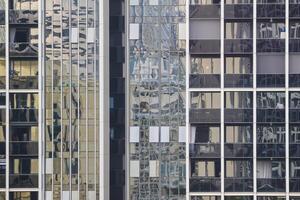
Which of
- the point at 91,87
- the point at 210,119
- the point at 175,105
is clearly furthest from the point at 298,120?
the point at 91,87

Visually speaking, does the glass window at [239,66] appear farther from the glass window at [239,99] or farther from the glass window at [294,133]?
the glass window at [294,133]

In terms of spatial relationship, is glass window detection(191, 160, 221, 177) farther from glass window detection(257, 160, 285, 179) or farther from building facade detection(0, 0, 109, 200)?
building facade detection(0, 0, 109, 200)

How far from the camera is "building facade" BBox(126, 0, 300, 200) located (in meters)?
27.1

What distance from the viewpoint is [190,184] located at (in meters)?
27.3

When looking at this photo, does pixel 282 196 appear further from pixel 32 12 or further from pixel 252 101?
pixel 32 12

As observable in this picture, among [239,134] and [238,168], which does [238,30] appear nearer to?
[239,134]

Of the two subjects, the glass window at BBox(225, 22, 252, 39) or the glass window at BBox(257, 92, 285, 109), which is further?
the glass window at BBox(225, 22, 252, 39)

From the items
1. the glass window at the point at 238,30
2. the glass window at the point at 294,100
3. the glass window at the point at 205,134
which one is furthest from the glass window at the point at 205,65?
the glass window at the point at 294,100

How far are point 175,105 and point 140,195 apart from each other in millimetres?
4591

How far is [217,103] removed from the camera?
89.9 feet

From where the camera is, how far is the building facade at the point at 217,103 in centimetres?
2711

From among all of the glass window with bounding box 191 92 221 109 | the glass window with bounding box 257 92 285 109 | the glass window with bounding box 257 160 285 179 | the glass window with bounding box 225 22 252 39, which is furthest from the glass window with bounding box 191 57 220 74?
the glass window with bounding box 257 160 285 179

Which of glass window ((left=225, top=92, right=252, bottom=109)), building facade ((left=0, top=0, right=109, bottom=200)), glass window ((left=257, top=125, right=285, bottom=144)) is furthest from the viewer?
glass window ((left=225, top=92, right=252, bottom=109))

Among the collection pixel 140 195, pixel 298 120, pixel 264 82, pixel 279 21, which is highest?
pixel 279 21
